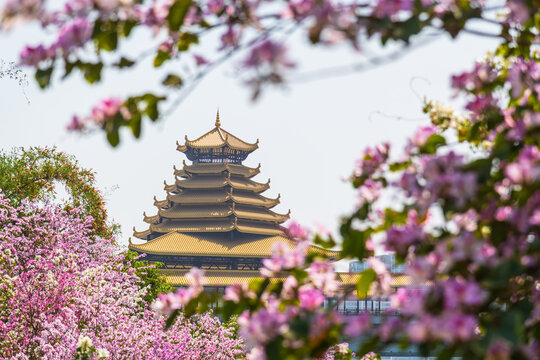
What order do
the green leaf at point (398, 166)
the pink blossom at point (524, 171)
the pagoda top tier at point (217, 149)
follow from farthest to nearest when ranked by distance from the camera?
the pagoda top tier at point (217, 149) → the green leaf at point (398, 166) → the pink blossom at point (524, 171)

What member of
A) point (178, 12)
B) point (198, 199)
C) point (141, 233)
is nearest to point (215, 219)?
point (198, 199)

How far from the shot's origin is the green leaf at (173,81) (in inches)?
122

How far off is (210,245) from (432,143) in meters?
44.6

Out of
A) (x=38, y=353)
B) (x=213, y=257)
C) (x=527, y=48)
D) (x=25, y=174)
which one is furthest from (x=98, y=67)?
(x=213, y=257)

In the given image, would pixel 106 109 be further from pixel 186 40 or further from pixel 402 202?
pixel 402 202

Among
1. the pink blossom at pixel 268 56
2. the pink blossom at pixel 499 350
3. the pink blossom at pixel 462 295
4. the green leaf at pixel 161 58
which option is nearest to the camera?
the pink blossom at pixel 499 350

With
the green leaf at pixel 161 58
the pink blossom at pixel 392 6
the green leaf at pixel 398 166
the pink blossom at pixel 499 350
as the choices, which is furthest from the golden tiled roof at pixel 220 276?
the pink blossom at pixel 499 350

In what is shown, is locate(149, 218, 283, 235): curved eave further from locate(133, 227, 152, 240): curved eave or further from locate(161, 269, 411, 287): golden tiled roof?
locate(161, 269, 411, 287): golden tiled roof

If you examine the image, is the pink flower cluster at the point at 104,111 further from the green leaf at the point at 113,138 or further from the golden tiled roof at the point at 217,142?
the golden tiled roof at the point at 217,142

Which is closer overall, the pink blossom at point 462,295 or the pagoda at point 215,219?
the pink blossom at point 462,295

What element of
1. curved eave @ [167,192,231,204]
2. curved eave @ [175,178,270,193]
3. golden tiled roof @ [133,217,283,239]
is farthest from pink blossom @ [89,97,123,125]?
curved eave @ [175,178,270,193]

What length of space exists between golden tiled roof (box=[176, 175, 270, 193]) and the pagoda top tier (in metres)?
2.29

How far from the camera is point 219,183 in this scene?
50.3 meters

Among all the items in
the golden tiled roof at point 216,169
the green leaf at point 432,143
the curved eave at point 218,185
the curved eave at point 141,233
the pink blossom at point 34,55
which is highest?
the golden tiled roof at point 216,169
